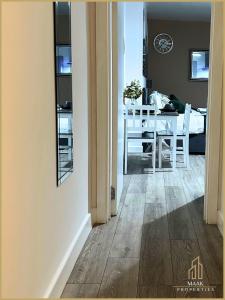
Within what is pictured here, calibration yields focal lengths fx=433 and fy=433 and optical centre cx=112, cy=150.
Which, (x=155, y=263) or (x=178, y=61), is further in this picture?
(x=178, y=61)

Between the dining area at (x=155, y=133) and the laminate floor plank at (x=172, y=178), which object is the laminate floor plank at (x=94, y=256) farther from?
the dining area at (x=155, y=133)

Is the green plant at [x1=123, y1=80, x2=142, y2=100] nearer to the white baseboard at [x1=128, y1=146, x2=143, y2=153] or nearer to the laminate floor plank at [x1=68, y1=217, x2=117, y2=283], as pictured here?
the white baseboard at [x1=128, y1=146, x2=143, y2=153]

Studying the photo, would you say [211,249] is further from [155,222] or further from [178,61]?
[178,61]

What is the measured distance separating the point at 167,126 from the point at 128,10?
212cm

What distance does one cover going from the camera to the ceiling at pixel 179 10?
8.78 m

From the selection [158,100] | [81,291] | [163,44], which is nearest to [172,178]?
[158,100]

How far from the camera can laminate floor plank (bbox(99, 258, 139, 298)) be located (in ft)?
7.84

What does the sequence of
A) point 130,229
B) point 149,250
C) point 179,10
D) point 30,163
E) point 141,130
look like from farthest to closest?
point 179,10 < point 141,130 < point 130,229 < point 149,250 < point 30,163

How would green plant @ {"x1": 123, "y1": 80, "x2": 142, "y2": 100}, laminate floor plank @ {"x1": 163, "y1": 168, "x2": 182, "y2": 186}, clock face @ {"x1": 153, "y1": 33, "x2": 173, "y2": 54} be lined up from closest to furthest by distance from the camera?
laminate floor plank @ {"x1": 163, "y1": 168, "x2": 182, "y2": 186}, green plant @ {"x1": 123, "y1": 80, "x2": 142, "y2": 100}, clock face @ {"x1": 153, "y1": 33, "x2": 173, "y2": 54}

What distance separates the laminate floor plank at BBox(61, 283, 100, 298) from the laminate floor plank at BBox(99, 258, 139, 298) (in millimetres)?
39

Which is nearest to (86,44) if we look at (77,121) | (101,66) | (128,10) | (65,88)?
(101,66)

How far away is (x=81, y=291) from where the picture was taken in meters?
2.41

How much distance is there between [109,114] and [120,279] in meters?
1.49

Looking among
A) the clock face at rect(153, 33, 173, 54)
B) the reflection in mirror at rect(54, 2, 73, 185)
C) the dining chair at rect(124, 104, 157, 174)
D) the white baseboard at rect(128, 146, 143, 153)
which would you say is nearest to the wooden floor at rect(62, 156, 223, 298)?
the reflection in mirror at rect(54, 2, 73, 185)
